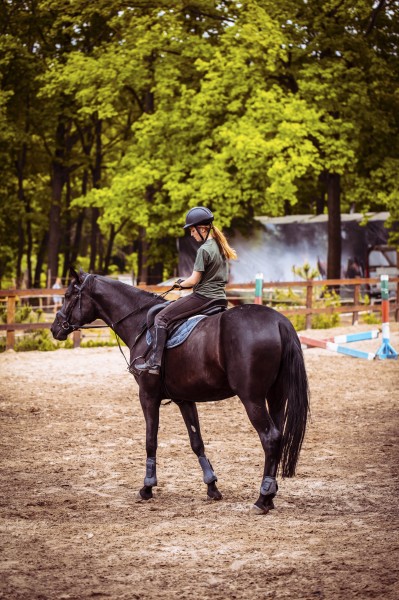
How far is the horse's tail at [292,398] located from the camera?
21.7ft

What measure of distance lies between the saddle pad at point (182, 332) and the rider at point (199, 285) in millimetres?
51

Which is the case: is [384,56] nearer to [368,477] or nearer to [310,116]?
[310,116]

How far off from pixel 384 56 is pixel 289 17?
3745 millimetres

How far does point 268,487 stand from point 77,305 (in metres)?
2.48

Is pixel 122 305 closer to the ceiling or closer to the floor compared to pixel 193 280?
closer to the floor

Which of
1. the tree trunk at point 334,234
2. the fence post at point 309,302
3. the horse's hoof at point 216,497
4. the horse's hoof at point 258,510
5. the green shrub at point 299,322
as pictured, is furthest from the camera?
the tree trunk at point 334,234

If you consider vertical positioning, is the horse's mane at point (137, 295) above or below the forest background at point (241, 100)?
below

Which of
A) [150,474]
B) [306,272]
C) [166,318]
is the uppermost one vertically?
[306,272]

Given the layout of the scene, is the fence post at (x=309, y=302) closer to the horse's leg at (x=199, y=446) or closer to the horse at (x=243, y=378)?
the horse at (x=243, y=378)

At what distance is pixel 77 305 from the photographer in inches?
306

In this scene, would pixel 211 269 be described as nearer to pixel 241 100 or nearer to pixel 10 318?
pixel 10 318

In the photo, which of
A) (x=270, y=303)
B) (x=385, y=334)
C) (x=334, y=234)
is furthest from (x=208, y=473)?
(x=334, y=234)

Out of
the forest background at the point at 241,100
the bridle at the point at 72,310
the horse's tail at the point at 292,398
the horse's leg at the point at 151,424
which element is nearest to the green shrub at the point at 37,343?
the forest background at the point at 241,100

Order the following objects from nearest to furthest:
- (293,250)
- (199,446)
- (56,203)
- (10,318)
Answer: (199,446) → (10,318) → (293,250) → (56,203)
